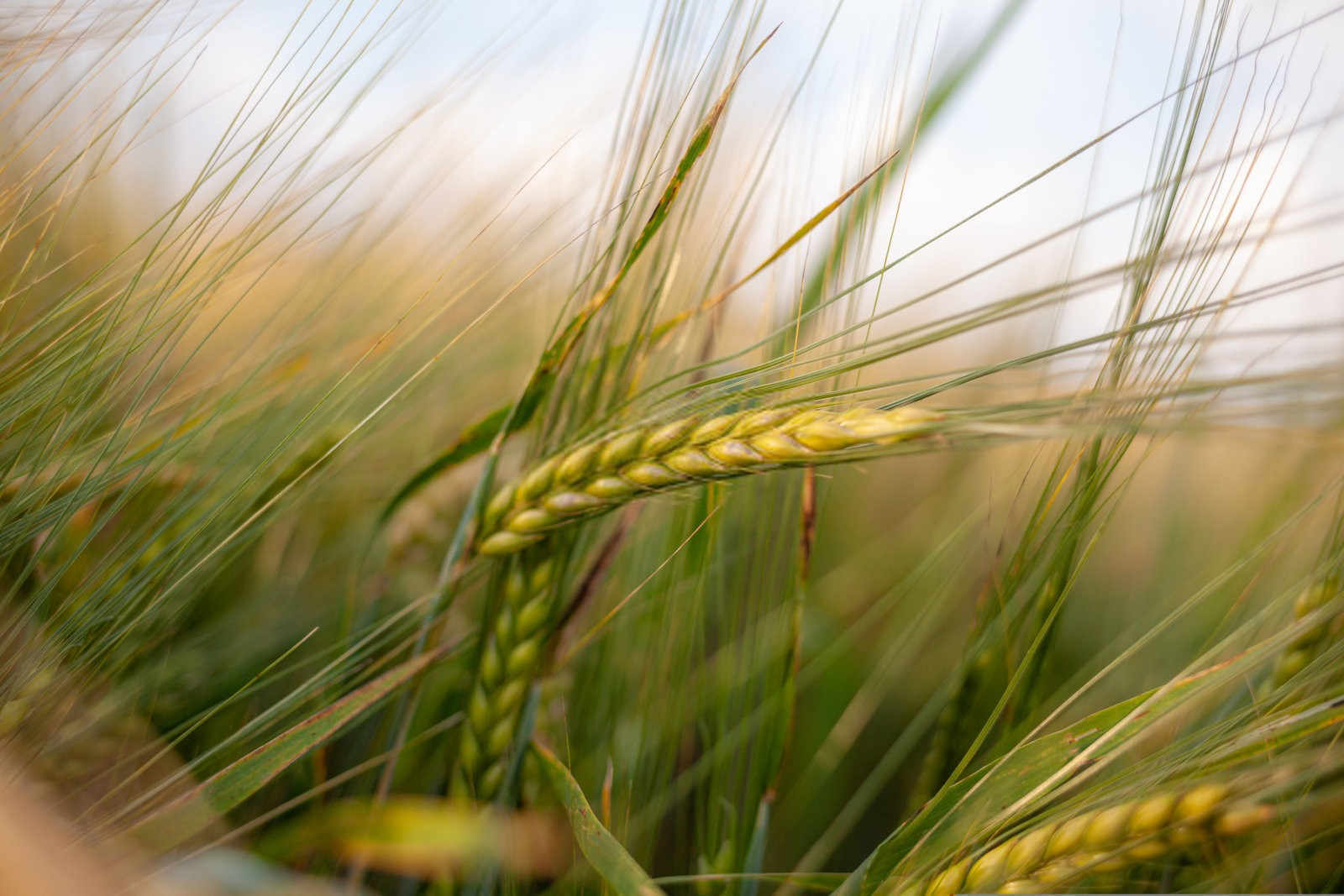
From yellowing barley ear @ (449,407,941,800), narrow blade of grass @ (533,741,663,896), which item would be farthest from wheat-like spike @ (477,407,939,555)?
narrow blade of grass @ (533,741,663,896)

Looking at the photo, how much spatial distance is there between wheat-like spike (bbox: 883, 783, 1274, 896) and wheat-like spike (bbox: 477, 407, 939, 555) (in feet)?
0.46

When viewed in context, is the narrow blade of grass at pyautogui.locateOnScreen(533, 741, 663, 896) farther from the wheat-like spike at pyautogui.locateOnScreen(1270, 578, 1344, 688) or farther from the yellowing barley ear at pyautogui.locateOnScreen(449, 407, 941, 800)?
the wheat-like spike at pyautogui.locateOnScreen(1270, 578, 1344, 688)

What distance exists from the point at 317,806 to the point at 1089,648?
0.53 metres

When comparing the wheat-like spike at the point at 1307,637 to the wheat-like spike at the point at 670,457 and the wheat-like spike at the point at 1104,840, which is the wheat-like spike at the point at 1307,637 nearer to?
the wheat-like spike at the point at 1104,840

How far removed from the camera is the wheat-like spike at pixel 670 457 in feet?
0.75

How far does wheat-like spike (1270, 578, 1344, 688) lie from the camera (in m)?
0.31

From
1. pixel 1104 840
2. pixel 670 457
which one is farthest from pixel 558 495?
pixel 1104 840

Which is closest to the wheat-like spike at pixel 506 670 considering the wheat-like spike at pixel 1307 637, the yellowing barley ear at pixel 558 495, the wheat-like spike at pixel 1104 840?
the yellowing barley ear at pixel 558 495

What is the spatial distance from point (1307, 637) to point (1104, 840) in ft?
0.52

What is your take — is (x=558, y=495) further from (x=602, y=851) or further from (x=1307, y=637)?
(x=1307, y=637)

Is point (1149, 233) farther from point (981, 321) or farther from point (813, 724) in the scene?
point (813, 724)

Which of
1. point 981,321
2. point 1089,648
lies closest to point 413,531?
point 981,321

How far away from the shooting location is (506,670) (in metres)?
0.35

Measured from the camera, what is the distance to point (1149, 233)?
0.32 m
